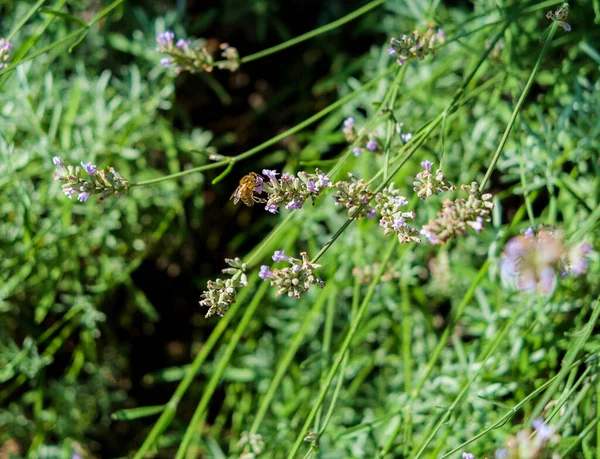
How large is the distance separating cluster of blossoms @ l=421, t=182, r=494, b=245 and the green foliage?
1.01 ft

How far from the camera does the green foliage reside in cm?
112

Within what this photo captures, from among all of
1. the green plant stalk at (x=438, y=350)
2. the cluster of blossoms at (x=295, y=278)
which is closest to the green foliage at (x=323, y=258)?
the green plant stalk at (x=438, y=350)

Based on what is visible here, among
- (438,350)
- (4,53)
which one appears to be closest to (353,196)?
(438,350)

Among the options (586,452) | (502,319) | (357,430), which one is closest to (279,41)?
(502,319)

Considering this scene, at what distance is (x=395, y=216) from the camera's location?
0.74 meters

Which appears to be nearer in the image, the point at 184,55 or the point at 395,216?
the point at 395,216

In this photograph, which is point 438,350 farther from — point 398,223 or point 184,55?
point 184,55

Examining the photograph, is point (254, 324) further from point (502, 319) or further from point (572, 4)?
point (572, 4)

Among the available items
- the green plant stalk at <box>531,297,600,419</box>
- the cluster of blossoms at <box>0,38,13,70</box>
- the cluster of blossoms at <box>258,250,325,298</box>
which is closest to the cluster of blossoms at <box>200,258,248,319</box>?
the cluster of blossoms at <box>258,250,325,298</box>

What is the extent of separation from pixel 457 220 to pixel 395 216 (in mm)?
88

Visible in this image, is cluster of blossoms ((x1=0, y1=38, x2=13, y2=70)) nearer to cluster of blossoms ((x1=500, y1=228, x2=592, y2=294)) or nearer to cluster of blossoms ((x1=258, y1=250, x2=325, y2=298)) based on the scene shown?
cluster of blossoms ((x1=258, y1=250, x2=325, y2=298))

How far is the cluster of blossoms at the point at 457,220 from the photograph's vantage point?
67 centimetres

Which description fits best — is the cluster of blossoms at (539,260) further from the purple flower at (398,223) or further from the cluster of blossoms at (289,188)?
the cluster of blossoms at (289,188)

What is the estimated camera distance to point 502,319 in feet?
3.99
